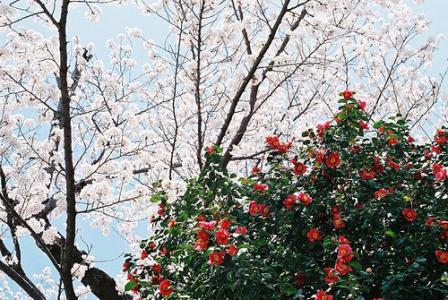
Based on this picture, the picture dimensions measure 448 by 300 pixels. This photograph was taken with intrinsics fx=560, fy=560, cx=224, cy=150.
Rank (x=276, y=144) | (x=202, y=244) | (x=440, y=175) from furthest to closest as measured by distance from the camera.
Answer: (x=276, y=144)
(x=440, y=175)
(x=202, y=244)

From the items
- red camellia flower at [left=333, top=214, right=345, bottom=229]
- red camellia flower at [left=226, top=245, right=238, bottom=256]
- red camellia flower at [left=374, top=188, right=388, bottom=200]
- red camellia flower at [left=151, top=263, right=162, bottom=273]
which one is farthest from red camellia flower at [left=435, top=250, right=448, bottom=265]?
red camellia flower at [left=151, top=263, right=162, bottom=273]

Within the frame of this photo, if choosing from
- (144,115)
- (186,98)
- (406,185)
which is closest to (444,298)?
(406,185)

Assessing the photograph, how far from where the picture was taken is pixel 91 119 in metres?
5.37

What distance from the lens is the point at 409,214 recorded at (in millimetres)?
3098

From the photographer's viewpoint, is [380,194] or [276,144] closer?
[380,194]

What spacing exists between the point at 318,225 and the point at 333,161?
389mm

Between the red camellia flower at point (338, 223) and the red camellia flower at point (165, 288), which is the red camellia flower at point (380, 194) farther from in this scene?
the red camellia flower at point (165, 288)

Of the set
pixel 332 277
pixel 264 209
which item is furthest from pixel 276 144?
pixel 332 277

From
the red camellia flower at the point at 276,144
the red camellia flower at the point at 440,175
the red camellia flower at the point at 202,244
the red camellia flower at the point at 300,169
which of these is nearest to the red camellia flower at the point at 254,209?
the red camellia flower at the point at 300,169

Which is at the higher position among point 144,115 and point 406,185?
point 144,115

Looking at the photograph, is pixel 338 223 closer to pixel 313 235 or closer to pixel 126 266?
pixel 313 235

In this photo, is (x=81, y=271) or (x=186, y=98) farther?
(x=186, y=98)

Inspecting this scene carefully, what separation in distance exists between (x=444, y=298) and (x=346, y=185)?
2.81 ft

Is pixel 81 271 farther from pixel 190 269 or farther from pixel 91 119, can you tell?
pixel 190 269
